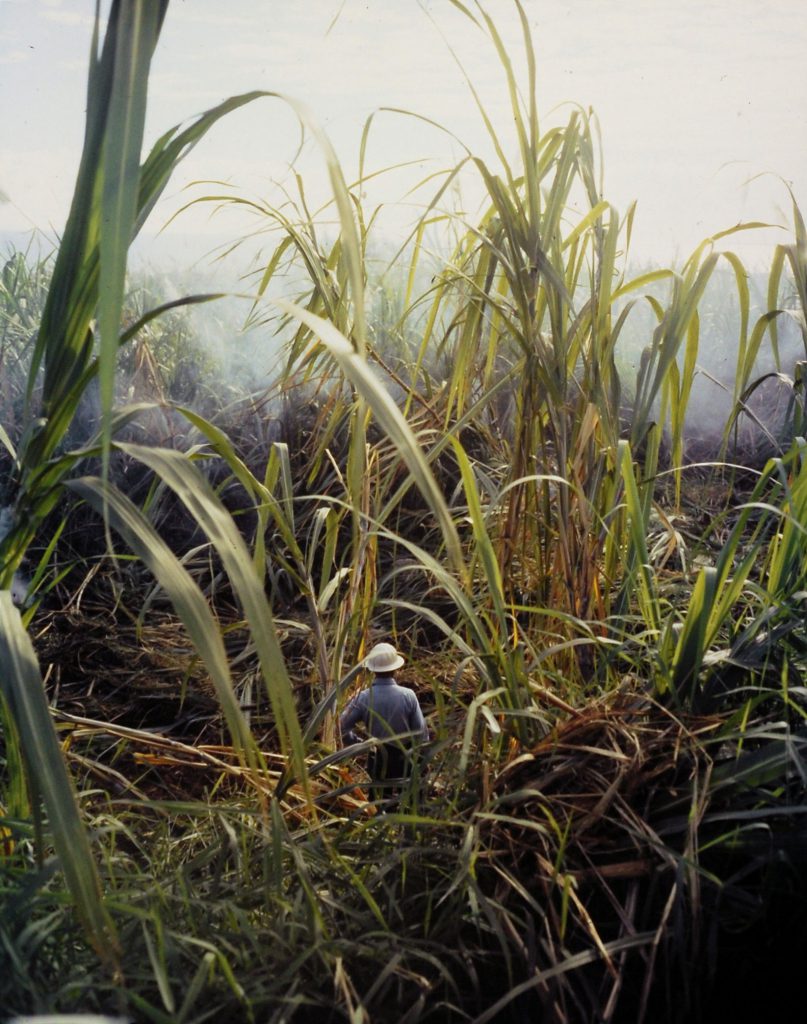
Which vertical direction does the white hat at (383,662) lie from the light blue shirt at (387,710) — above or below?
above

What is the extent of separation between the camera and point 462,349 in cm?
107

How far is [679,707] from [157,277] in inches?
93.7

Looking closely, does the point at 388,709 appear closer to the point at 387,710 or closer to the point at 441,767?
the point at 387,710

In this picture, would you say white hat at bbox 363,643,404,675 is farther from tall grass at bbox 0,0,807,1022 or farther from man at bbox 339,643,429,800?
tall grass at bbox 0,0,807,1022

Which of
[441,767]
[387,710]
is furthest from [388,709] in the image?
[441,767]

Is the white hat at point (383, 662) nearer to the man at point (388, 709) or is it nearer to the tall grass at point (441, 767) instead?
the man at point (388, 709)

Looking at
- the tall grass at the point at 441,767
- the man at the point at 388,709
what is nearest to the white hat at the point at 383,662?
the man at the point at 388,709

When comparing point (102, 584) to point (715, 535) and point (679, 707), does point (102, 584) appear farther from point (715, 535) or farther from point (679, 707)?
point (679, 707)

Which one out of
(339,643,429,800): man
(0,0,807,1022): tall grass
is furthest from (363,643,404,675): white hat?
(0,0,807,1022): tall grass

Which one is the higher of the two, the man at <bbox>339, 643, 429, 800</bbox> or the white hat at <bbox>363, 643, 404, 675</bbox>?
the white hat at <bbox>363, 643, 404, 675</bbox>

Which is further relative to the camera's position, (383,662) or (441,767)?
(383,662)

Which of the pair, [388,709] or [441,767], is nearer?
[441,767]

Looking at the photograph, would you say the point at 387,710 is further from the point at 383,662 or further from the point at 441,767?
the point at 441,767

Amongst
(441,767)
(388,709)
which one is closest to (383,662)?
(388,709)
